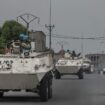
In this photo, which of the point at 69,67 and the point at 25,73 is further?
the point at 69,67

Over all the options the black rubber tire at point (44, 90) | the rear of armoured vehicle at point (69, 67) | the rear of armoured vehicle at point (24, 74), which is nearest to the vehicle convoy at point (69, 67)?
the rear of armoured vehicle at point (69, 67)

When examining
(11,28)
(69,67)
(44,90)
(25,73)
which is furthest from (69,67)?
(25,73)

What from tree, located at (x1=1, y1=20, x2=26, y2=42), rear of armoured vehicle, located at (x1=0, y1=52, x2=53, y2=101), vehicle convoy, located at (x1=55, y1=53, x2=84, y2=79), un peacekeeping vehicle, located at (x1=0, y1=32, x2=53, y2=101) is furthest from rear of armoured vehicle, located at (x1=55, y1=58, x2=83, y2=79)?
rear of armoured vehicle, located at (x1=0, y1=52, x2=53, y2=101)

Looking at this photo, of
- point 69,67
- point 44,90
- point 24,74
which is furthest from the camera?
point 69,67

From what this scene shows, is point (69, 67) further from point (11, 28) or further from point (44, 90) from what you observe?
point (44, 90)

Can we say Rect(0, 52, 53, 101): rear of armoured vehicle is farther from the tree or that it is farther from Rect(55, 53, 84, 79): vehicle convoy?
the tree

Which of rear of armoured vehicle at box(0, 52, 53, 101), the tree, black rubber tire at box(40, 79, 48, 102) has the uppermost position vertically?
the tree

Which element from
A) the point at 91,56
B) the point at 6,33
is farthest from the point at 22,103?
the point at 91,56

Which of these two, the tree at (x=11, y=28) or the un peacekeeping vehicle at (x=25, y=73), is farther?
the tree at (x=11, y=28)

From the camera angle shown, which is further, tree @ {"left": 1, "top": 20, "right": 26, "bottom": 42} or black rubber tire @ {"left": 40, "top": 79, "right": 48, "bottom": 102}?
tree @ {"left": 1, "top": 20, "right": 26, "bottom": 42}

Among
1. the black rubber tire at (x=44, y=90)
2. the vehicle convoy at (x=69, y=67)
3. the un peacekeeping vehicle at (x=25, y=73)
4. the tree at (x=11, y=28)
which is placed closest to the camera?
the un peacekeeping vehicle at (x=25, y=73)

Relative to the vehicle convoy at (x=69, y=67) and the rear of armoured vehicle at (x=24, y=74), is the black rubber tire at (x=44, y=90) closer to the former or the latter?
the rear of armoured vehicle at (x=24, y=74)

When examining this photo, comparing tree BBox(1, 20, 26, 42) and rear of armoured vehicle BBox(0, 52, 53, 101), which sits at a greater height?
tree BBox(1, 20, 26, 42)

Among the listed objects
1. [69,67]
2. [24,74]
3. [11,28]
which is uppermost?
[11,28]
